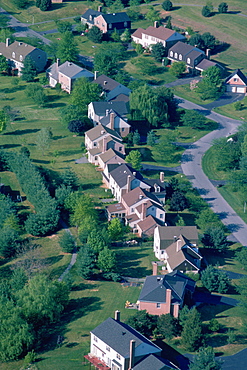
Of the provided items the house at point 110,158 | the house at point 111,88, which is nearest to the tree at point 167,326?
the house at point 110,158

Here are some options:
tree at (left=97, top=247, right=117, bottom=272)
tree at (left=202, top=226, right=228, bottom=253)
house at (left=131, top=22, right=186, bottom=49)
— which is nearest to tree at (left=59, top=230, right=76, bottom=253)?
tree at (left=97, top=247, right=117, bottom=272)

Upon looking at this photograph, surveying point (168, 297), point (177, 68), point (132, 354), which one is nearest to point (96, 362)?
point (132, 354)

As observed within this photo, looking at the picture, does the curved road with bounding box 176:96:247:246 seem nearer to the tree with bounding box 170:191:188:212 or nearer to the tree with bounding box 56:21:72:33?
the tree with bounding box 170:191:188:212

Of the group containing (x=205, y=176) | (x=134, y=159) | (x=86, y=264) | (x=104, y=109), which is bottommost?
(x=205, y=176)

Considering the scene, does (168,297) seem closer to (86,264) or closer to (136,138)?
(86,264)

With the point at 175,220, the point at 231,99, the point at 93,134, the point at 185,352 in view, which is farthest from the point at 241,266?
the point at 231,99

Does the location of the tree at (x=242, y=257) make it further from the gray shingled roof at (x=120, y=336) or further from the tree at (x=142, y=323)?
the gray shingled roof at (x=120, y=336)
